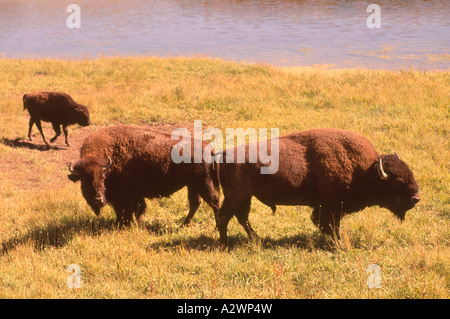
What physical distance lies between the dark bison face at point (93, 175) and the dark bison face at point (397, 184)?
3.74m

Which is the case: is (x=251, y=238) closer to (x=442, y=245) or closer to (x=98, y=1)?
(x=442, y=245)

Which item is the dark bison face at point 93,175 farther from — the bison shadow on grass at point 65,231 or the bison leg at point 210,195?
the bison leg at point 210,195

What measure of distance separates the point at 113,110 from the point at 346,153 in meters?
10.4

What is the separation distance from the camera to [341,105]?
44.1 ft

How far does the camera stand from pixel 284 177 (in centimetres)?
562

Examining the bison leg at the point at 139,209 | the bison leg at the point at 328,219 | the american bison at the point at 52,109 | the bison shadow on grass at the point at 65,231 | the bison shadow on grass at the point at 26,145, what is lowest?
the bison shadow on grass at the point at 26,145

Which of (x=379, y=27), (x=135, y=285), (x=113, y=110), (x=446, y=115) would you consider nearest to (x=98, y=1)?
(x=379, y=27)

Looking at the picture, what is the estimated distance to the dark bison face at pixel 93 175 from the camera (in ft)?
19.7

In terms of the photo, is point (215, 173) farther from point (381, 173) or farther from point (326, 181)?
point (381, 173)

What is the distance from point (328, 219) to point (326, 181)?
532 mm

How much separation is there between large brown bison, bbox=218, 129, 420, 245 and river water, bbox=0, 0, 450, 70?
61.5 ft

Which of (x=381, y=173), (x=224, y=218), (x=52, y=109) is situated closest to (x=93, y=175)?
(x=224, y=218)

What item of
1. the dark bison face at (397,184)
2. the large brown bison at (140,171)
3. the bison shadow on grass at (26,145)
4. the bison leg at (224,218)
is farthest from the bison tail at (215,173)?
the bison shadow on grass at (26,145)

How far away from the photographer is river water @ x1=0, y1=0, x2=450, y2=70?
29.5 meters
